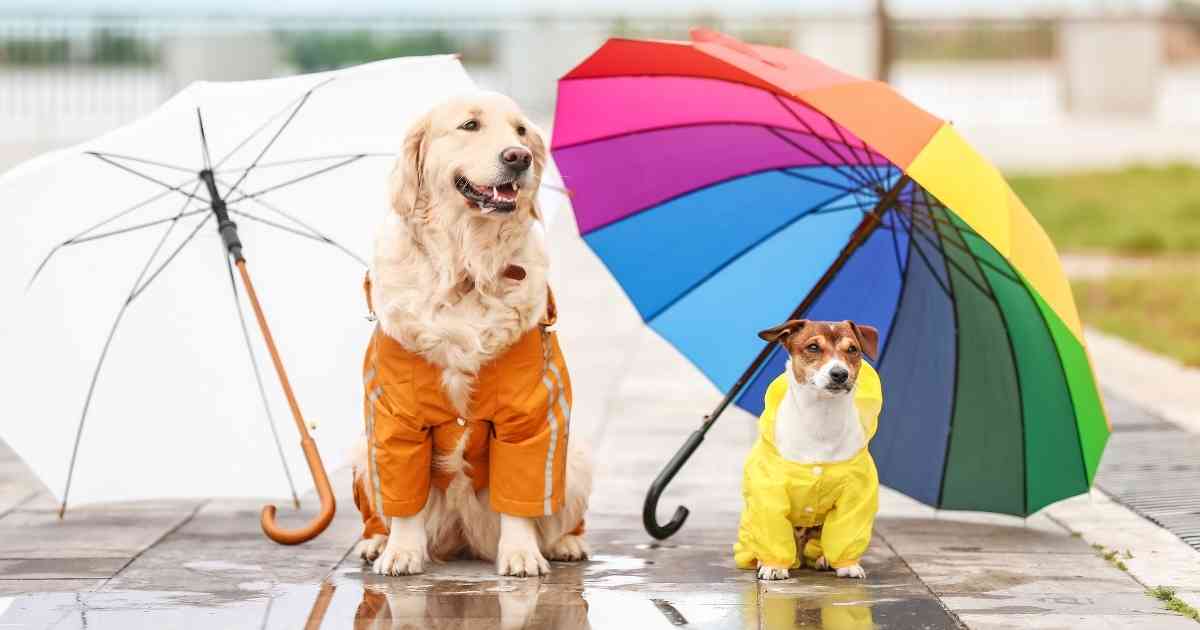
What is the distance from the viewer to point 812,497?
5559mm

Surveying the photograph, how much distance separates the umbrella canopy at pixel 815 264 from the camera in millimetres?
6082

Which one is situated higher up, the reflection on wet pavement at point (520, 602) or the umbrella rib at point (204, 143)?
the umbrella rib at point (204, 143)

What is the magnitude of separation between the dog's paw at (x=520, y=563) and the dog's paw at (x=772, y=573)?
743mm

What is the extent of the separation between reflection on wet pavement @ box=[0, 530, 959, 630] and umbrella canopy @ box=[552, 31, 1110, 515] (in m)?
0.71

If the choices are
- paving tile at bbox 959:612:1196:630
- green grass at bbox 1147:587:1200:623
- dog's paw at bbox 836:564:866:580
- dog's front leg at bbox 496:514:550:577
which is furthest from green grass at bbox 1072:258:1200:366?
dog's front leg at bbox 496:514:550:577

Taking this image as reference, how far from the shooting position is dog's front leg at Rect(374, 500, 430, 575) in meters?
5.68

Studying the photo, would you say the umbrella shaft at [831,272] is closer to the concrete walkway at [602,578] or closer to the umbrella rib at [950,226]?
A: the umbrella rib at [950,226]

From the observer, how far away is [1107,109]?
30.2 meters

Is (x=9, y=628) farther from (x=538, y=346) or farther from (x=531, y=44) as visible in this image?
(x=531, y=44)

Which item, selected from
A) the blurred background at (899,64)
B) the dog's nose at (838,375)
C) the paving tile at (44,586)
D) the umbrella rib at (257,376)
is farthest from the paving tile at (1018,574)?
the blurred background at (899,64)

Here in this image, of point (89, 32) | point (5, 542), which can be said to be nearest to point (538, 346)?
point (5, 542)

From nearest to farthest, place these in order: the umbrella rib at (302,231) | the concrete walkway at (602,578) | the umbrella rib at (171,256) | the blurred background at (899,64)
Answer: the concrete walkway at (602,578) → the umbrella rib at (171,256) → the umbrella rib at (302,231) → the blurred background at (899,64)

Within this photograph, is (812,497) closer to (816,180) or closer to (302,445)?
(816,180)

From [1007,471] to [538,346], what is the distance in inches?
77.6
